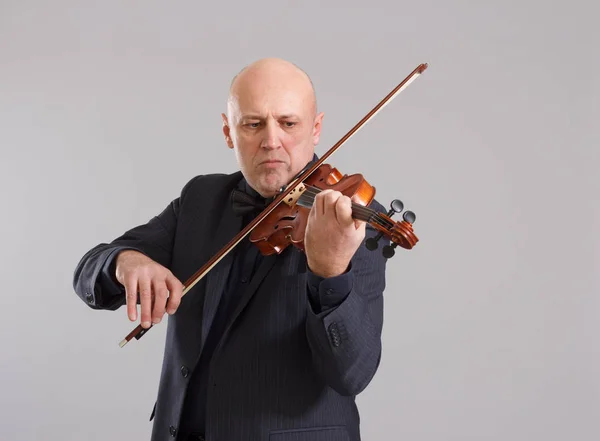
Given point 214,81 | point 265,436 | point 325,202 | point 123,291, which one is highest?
point 214,81

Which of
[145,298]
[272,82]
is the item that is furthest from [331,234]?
[272,82]

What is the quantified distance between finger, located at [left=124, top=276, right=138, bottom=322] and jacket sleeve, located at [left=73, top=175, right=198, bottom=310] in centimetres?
18

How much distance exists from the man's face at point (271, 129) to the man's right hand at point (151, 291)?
365 millimetres

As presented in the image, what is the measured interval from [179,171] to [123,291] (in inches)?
71.1

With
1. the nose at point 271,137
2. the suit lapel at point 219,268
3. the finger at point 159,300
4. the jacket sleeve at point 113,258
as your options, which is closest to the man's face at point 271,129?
the nose at point 271,137

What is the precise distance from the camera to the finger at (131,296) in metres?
1.64

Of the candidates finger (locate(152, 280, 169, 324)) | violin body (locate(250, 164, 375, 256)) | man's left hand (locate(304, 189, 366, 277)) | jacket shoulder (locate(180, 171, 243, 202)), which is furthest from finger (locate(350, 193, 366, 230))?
jacket shoulder (locate(180, 171, 243, 202))

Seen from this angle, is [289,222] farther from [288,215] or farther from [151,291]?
[151,291]

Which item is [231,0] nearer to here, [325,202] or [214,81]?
[214,81]

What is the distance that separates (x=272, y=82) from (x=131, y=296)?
605mm

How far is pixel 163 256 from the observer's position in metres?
2.04

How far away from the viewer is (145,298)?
1660mm

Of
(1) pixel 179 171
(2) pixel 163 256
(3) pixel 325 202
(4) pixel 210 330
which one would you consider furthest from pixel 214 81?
(3) pixel 325 202

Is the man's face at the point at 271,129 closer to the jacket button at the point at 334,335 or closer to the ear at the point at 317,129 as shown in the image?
the ear at the point at 317,129
